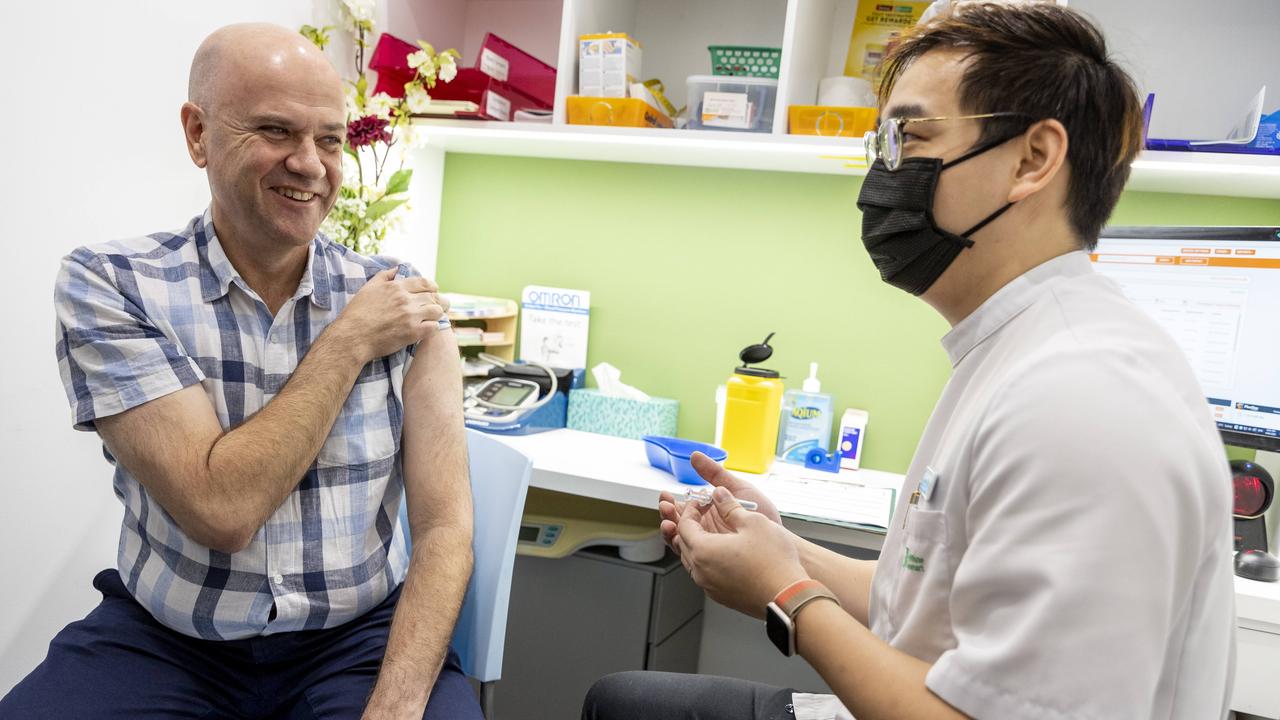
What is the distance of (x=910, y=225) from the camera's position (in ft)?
3.48

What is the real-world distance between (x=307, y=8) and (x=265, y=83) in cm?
105

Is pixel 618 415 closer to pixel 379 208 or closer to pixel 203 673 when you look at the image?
pixel 379 208

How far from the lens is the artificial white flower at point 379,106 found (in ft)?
7.29

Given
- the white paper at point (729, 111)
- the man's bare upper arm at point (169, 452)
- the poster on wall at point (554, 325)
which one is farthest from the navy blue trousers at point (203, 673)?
the white paper at point (729, 111)

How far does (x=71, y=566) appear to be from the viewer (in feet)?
6.14

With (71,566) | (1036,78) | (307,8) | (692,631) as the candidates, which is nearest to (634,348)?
(692,631)

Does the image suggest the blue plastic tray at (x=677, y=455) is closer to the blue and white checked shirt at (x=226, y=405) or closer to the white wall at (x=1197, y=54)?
the blue and white checked shirt at (x=226, y=405)

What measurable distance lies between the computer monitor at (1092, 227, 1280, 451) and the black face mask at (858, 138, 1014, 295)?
87 cm

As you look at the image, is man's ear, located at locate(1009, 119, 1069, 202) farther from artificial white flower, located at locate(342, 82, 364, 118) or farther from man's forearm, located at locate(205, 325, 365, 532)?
artificial white flower, located at locate(342, 82, 364, 118)

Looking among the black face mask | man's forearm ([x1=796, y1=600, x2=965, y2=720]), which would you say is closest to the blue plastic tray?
the black face mask

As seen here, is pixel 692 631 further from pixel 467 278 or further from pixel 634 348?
pixel 467 278

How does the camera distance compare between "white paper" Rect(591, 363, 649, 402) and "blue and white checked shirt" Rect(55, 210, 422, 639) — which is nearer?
"blue and white checked shirt" Rect(55, 210, 422, 639)

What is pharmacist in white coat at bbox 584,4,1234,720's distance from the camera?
71 cm

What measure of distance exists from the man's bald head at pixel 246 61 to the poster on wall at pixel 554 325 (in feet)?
4.13
